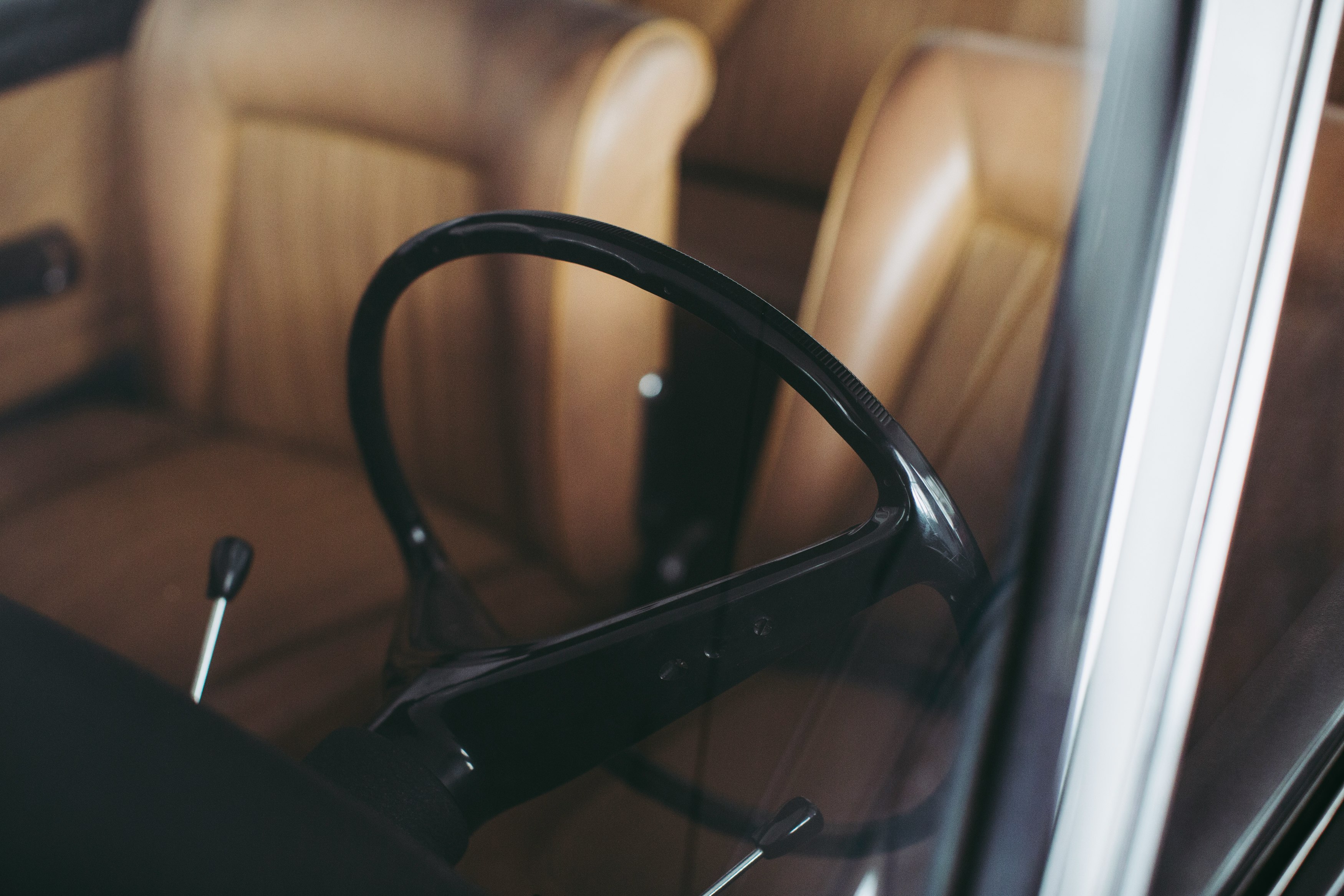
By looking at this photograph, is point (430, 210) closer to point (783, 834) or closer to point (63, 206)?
point (63, 206)

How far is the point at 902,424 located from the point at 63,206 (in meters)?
1.08

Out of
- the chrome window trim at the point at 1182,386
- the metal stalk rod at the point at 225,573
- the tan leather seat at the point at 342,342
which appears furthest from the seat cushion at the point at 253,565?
the chrome window trim at the point at 1182,386

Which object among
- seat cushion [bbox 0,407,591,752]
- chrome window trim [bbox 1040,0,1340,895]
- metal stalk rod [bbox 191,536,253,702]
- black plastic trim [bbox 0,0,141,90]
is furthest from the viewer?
black plastic trim [bbox 0,0,141,90]

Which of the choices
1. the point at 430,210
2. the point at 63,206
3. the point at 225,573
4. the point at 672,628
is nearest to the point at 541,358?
the point at 430,210

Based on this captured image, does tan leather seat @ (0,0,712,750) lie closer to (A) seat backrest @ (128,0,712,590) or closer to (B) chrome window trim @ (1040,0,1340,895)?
(A) seat backrest @ (128,0,712,590)

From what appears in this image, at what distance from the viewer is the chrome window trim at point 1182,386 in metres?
0.37

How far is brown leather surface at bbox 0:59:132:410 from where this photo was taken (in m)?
1.09

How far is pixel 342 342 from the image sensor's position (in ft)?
3.35

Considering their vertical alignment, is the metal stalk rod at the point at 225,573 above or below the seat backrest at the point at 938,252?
below

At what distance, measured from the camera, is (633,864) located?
1.49 feet

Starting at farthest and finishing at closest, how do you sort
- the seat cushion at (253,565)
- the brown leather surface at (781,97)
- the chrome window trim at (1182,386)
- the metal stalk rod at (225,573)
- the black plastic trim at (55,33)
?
the brown leather surface at (781,97)
the black plastic trim at (55,33)
the seat cushion at (253,565)
the metal stalk rod at (225,573)
the chrome window trim at (1182,386)

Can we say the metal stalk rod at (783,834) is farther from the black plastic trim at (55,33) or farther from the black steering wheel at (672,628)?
the black plastic trim at (55,33)

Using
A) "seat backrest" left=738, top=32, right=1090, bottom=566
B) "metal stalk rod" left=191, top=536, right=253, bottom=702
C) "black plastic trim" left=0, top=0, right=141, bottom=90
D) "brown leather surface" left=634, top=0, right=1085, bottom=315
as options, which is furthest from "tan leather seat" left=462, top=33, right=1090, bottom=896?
"black plastic trim" left=0, top=0, right=141, bottom=90

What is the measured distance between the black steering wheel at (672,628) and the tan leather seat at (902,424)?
1 centimetres
